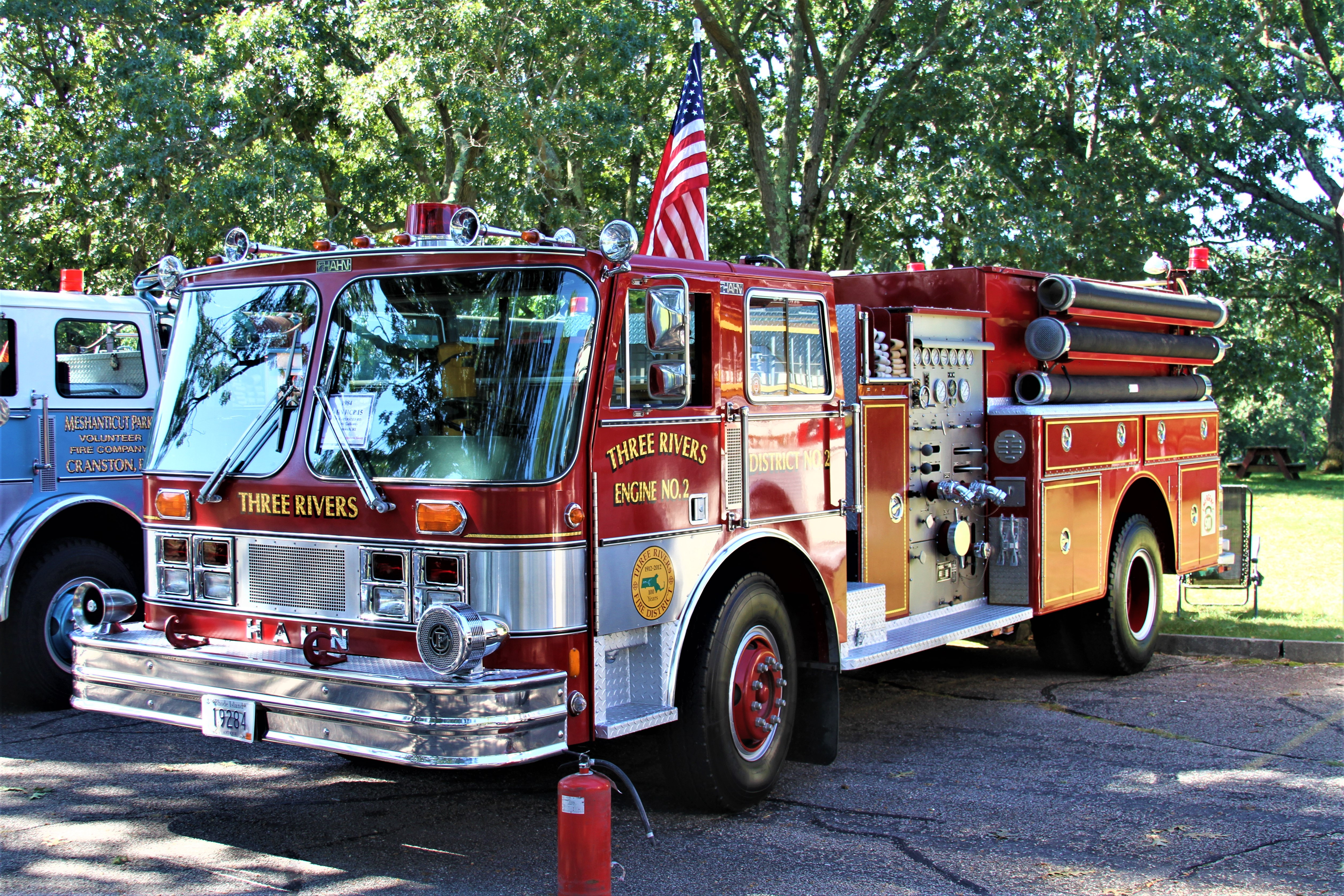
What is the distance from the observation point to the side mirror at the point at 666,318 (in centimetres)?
530

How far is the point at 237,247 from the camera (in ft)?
19.1

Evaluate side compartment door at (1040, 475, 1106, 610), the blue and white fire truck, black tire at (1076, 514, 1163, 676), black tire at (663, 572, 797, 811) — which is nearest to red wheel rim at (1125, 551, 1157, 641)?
black tire at (1076, 514, 1163, 676)

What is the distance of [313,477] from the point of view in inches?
205

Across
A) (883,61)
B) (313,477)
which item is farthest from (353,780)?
(883,61)

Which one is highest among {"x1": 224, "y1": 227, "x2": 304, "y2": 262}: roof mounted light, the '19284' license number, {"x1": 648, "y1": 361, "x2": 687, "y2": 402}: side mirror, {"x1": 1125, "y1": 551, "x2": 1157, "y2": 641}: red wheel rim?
{"x1": 224, "y1": 227, "x2": 304, "y2": 262}: roof mounted light

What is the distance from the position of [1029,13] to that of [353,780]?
1746 centimetres

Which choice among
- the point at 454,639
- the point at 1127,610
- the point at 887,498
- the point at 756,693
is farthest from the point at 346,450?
the point at 1127,610

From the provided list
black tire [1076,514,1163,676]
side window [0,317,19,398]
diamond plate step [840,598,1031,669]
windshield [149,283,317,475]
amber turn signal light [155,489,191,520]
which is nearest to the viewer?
windshield [149,283,317,475]

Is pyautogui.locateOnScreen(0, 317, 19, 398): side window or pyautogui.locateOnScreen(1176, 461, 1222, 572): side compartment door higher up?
pyautogui.locateOnScreen(0, 317, 19, 398): side window

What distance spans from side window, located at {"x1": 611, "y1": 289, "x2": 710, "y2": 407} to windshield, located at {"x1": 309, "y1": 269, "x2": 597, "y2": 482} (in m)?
0.19

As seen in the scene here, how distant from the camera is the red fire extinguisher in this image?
14.3ft

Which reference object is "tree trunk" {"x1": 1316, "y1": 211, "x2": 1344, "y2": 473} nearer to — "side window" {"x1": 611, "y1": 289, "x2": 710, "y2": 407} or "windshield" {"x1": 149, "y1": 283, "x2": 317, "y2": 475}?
"side window" {"x1": 611, "y1": 289, "x2": 710, "y2": 407}

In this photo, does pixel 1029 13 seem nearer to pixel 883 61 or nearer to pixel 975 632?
pixel 883 61

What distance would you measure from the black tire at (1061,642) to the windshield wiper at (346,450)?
5.52m
